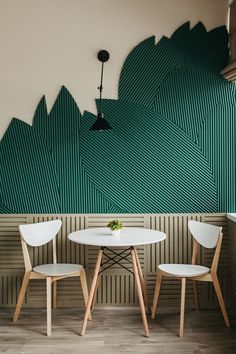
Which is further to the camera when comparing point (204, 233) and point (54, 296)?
point (54, 296)

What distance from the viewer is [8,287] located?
4.66 m

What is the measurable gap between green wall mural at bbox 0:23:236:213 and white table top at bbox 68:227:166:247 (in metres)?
0.33

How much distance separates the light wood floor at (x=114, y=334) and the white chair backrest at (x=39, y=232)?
28.0 inches

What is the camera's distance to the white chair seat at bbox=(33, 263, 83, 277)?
13.3 ft

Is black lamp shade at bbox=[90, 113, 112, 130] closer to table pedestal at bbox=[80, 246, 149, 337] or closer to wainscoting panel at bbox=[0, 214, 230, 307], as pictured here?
wainscoting panel at bbox=[0, 214, 230, 307]

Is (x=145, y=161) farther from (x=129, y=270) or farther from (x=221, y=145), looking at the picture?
(x=129, y=270)

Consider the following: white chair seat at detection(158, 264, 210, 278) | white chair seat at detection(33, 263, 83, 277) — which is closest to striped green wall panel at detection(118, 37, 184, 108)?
white chair seat at detection(158, 264, 210, 278)

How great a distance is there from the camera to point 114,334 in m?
3.95

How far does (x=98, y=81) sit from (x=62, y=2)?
0.85 meters

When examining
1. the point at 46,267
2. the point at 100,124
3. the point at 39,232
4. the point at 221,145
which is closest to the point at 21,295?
the point at 46,267

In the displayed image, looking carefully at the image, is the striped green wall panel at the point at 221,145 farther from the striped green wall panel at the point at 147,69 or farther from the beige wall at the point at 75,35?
the beige wall at the point at 75,35

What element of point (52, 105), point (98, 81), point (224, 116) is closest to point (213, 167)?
point (224, 116)

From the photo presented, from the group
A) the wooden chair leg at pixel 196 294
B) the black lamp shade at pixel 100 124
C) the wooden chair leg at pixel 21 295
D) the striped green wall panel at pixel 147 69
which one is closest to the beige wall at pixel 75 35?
the striped green wall panel at pixel 147 69

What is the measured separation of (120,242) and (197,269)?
776 millimetres
